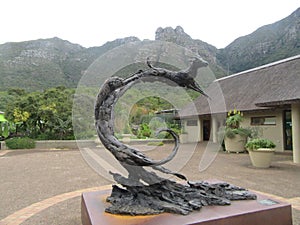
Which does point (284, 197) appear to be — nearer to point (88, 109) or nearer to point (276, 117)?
point (88, 109)

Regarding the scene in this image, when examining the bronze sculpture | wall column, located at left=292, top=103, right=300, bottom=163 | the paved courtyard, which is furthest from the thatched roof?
the bronze sculpture

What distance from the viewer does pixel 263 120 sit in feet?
44.2

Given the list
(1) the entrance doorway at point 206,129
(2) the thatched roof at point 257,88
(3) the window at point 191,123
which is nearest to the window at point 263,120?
(2) the thatched roof at point 257,88

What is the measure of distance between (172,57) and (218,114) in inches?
461

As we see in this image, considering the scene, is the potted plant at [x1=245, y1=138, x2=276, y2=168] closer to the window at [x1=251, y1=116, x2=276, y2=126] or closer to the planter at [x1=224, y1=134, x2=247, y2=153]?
the planter at [x1=224, y1=134, x2=247, y2=153]

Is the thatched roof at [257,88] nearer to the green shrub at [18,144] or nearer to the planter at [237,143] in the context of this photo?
the planter at [237,143]

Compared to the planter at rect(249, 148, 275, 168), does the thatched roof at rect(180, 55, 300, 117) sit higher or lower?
higher

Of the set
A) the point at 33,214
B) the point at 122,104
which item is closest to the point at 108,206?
the point at 33,214

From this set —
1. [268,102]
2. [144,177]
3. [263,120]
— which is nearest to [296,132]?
[268,102]

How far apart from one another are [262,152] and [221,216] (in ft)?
20.1

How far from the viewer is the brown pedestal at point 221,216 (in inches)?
108

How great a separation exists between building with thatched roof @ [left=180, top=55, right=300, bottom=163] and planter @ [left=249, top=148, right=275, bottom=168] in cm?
166

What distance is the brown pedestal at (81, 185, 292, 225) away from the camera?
2736 millimetres

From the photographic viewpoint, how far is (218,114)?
48.7 feet
